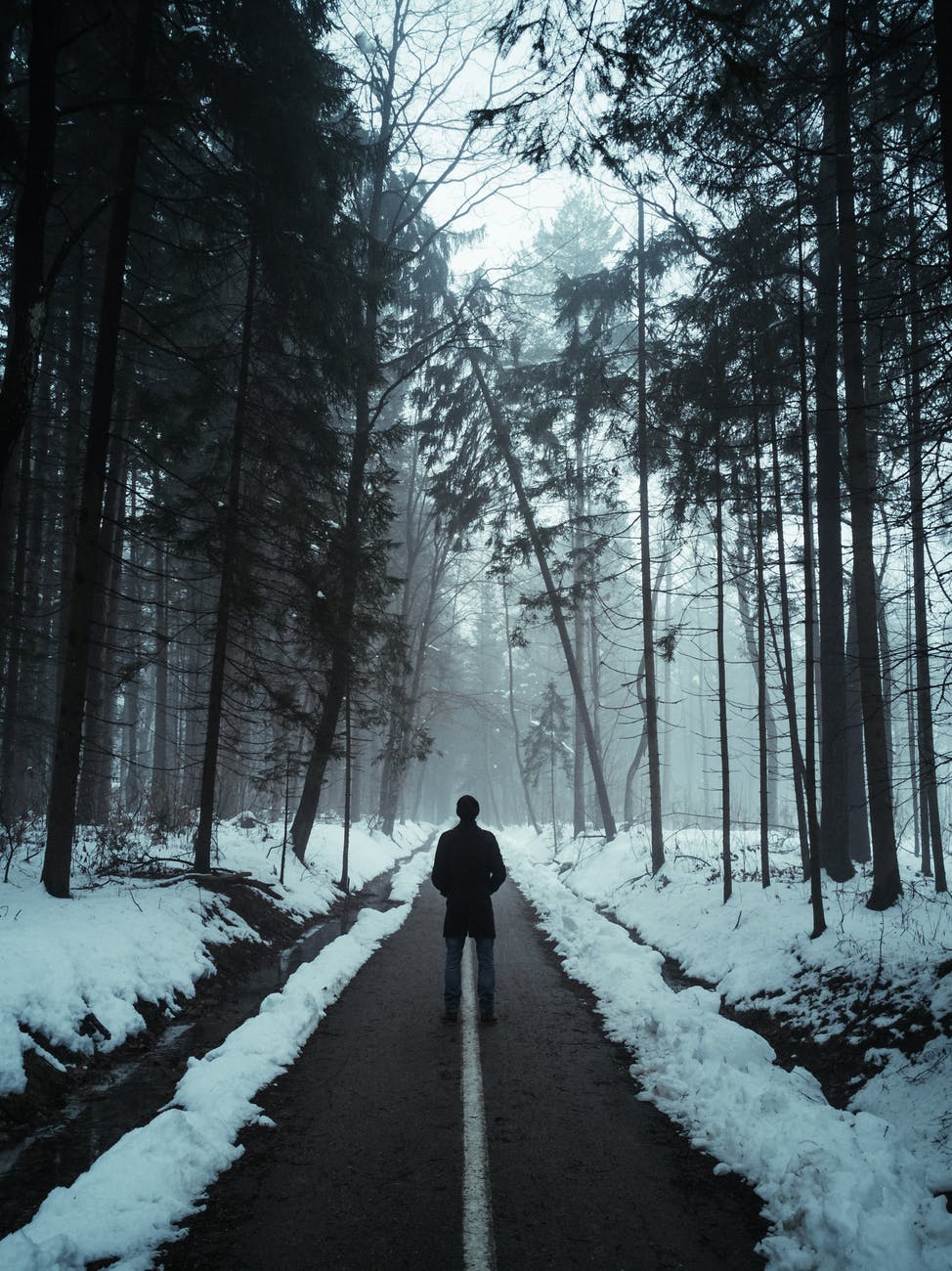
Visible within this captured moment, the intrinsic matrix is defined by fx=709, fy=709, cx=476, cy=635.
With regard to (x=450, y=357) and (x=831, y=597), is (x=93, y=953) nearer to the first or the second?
(x=831, y=597)

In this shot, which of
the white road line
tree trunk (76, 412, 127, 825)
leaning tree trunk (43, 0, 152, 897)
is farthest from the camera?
tree trunk (76, 412, 127, 825)

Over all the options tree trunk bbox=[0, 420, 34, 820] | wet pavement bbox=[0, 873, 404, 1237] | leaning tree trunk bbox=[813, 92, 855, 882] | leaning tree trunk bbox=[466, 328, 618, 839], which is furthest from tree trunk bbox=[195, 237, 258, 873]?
leaning tree trunk bbox=[813, 92, 855, 882]

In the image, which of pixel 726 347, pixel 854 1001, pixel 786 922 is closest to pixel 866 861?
pixel 786 922

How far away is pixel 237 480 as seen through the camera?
41.2 ft

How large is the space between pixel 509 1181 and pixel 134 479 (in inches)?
803

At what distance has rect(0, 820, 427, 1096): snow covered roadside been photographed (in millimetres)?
5613

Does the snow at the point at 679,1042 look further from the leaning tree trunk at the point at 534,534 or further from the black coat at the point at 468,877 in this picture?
the leaning tree trunk at the point at 534,534

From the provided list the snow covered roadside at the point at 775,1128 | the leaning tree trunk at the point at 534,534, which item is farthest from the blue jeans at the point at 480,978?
the leaning tree trunk at the point at 534,534

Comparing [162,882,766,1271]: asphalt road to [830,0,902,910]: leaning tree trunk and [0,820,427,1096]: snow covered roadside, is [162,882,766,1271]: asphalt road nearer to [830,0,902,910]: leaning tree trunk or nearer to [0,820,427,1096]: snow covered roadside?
[0,820,427,1096]: snow covered roadside

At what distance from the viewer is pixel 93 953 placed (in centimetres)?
681

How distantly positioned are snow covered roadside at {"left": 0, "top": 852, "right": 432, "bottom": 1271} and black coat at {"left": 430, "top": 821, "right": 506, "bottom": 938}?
6.21 feet

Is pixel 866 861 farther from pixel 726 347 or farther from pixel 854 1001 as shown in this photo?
pixel 726 347

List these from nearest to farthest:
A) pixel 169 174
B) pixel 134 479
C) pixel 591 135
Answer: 1. pixel 591 135
2. pixel 169 174
3. pixel 134 479

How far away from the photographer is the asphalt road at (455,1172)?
11.3 feet
